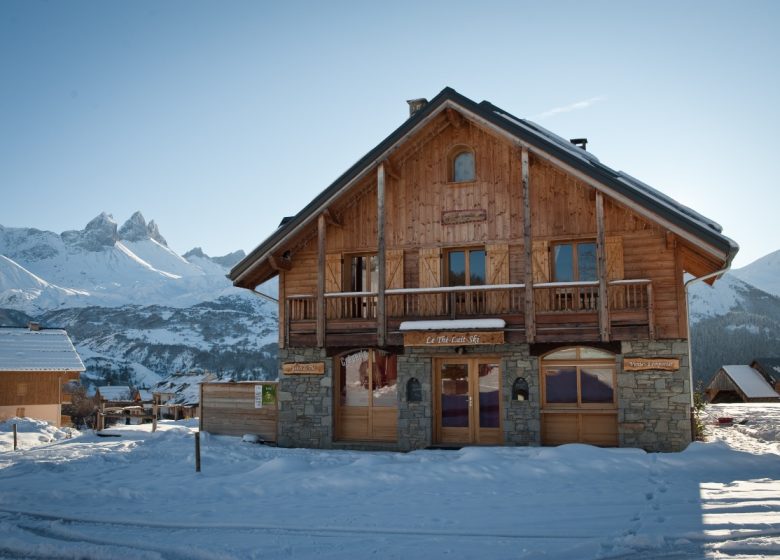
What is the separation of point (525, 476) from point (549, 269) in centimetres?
609

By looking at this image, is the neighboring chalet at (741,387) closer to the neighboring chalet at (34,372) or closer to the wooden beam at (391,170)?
the wooden beam at (391,170)

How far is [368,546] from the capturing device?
8.38 m

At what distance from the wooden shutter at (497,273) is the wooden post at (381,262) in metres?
2.53

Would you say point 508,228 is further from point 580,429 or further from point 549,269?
point 580,429

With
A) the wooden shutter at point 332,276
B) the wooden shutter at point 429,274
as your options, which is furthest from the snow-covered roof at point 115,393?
the wooden shutter at point 429,274

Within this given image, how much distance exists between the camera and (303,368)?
18.5m

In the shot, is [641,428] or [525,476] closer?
[525,476]

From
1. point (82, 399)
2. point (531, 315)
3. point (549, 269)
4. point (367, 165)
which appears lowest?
point (82, 399)

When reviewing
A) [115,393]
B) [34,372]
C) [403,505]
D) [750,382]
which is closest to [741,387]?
[750,382]

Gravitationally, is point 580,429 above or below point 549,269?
below

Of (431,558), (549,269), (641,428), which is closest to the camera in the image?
(431,558)

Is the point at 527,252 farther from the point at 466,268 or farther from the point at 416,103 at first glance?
the point at 416,103

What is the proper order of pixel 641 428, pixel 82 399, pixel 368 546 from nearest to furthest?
pixel 368 546, pixel 641 428, pixel 82 399

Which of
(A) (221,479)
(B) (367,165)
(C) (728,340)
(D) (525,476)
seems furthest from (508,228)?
(C) (728,340)
